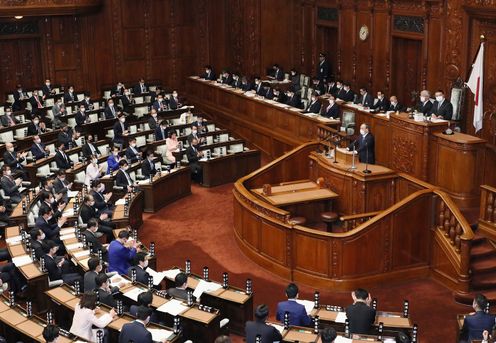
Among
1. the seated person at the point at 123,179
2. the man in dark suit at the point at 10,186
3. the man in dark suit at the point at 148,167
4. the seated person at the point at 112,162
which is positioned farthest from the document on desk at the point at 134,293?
the seated person at the point at 112,162

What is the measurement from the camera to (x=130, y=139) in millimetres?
19453

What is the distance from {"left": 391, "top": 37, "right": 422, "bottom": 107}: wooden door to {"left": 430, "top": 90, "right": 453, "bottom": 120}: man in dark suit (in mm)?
3198

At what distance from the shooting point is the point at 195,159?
19.1 m

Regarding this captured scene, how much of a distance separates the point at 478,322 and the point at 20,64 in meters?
20.0

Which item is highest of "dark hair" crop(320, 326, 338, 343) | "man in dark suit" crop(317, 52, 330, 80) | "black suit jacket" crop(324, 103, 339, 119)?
"man in dark suit" crop(317, 52, 330, 80)

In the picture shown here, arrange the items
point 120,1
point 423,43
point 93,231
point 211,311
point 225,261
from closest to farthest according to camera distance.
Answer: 1. point 211,311
2. point 93,231
3. point 225,261
4. point 423,43
5. point 120,1

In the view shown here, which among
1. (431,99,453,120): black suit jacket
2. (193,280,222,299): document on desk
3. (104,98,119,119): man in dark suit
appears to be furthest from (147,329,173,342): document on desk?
(104,98,119,119): man in dark suit

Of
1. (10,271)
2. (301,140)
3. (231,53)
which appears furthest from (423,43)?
(10,271)

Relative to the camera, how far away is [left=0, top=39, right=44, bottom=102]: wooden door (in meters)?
24.8

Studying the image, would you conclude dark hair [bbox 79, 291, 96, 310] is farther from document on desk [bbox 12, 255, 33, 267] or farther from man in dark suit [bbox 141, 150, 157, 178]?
man in dark suit [bbox 141, 150, 157, 178]

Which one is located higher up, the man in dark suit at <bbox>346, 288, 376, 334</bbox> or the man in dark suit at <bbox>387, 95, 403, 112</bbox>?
the man in dark suit at <bbox>387, 95, 403, 112</bbox>

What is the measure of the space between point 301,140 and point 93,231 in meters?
8.24

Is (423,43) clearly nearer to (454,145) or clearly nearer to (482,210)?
(454,145)

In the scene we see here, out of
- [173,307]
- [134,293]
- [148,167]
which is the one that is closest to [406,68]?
[148,167]
